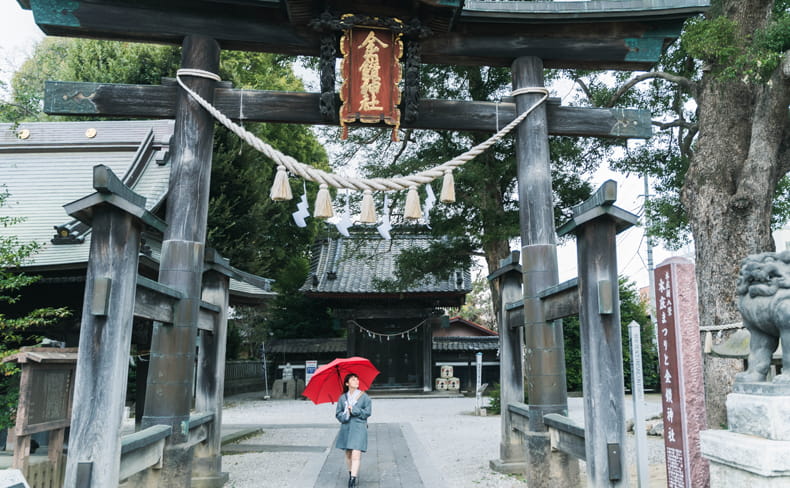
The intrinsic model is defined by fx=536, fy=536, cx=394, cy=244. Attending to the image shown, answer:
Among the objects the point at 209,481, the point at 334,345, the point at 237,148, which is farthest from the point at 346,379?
→ the point at 334,345

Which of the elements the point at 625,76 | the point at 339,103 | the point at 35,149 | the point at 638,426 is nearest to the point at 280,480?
the point at 638,426

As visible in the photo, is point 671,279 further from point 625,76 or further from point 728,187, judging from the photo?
point 625,76

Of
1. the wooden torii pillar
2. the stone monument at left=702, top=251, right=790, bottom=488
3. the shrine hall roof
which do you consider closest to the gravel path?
the wooden torii pillar

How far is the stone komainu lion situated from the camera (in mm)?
3639

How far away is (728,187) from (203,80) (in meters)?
8.03

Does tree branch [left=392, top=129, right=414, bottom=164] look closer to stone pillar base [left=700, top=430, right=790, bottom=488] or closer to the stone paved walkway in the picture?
the stone paved walkway

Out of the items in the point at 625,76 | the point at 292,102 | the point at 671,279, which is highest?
the point at 625,76

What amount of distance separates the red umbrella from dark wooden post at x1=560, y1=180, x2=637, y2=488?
9.67ft

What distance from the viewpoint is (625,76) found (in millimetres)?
12016

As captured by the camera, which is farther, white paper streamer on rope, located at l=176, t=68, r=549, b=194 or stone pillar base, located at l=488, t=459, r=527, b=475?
stone pillar base, located at l=488, t=459, r=527, b=475

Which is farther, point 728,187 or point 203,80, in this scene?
point 728,187

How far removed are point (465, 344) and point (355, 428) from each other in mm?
17779

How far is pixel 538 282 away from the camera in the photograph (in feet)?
20.9

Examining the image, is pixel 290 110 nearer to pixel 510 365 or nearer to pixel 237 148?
pixel 510 365
